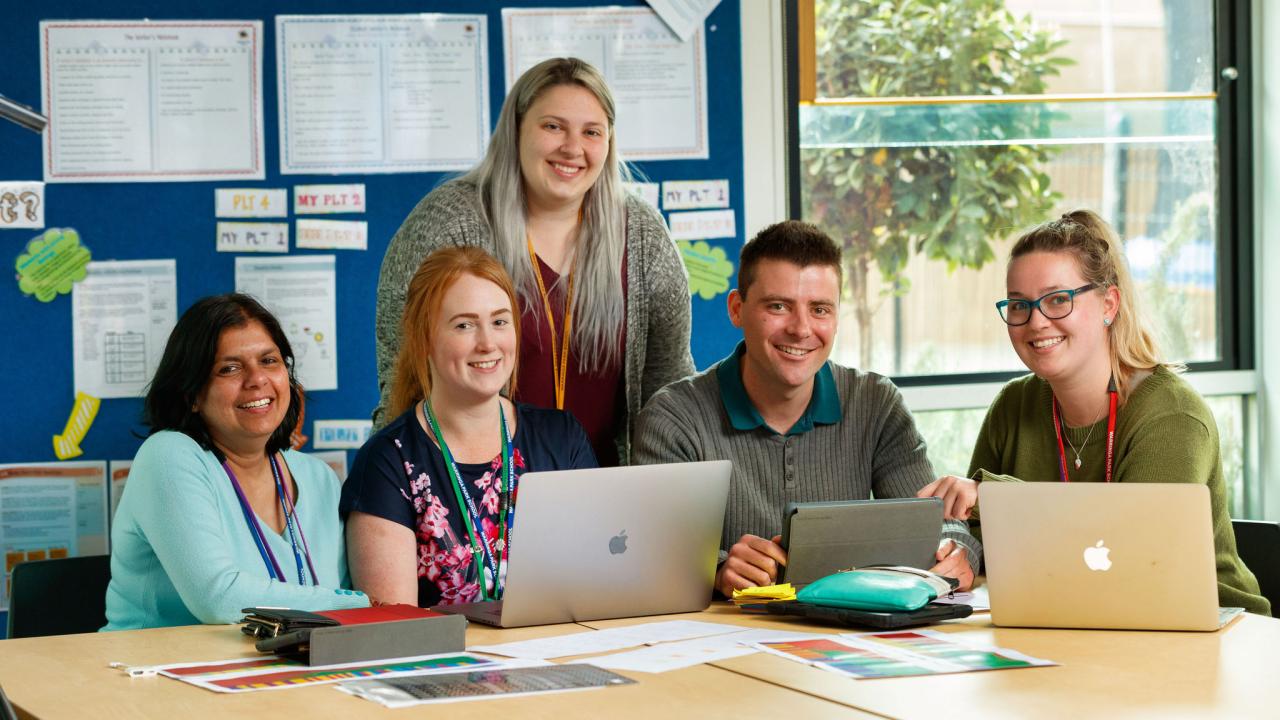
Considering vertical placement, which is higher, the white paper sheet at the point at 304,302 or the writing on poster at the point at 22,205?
the writing on poster at the point at 22,205

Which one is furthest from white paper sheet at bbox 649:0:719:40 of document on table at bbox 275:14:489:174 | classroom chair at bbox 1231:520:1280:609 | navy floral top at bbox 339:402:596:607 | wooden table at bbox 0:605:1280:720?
wooden table at bbox 0:605:1280:720

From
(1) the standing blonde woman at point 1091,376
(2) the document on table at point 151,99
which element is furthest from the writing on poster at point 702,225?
(1) the standing blonde woman at point 1091,376

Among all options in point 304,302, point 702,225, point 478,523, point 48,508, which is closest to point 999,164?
point 702,225

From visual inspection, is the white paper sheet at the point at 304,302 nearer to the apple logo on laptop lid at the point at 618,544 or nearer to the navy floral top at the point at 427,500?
the navy floral top at the point at 427,500

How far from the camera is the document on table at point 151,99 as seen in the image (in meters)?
3.37

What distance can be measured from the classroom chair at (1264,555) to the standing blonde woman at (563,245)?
48.6 inches

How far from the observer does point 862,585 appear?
197cm

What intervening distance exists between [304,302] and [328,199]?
0.92 ft

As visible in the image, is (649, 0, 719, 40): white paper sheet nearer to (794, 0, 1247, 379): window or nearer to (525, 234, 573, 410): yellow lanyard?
(794, 0, 1247, 379): window

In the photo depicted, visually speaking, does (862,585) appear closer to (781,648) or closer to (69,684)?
(781,648)

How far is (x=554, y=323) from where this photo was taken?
109 inches

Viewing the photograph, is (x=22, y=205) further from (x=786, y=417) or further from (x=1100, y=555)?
(x=1100, y=555)

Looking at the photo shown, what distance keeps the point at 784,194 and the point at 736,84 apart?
0.34 meters

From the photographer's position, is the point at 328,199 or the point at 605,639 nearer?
the point at 605,639
